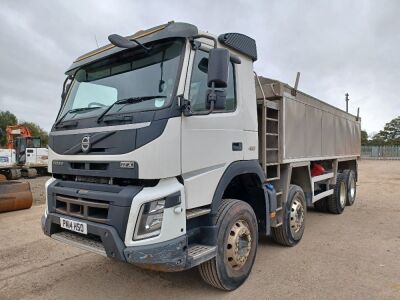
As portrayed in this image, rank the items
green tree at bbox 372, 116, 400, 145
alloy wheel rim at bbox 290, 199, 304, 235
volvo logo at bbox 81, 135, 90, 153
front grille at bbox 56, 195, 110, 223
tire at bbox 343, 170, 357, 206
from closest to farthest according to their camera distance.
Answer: front grille at bbox 56, 195, 110, 223, volvo logo at bbox 81, 135, 90, 153, alloy wheel rim at bbox 290, 199, 304, 235, tire at bbox 343, 170, 357, 206, green tree at bbox 372, 116, 400, 145

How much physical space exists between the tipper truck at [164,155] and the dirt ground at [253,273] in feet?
1.63

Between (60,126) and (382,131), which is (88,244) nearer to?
(60,126)

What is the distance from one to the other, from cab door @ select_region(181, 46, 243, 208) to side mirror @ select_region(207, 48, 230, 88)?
23 centimetres

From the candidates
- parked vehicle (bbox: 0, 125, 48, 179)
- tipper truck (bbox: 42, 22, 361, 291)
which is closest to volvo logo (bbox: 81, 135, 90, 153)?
tipper truck (bbox: 42, 22, 361, 291)

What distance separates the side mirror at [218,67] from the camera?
10.0ft

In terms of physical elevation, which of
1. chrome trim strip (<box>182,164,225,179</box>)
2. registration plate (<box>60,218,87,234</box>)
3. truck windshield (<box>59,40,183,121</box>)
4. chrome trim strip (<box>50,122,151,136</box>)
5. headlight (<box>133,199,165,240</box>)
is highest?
truck windshield (<box>59,40,183,121</box>)

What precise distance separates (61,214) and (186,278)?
1.69 metres

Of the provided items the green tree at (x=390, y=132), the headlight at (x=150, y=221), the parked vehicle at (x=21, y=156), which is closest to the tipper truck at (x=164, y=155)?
the headlight at (x=150, y=221)

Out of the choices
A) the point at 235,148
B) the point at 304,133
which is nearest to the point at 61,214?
the point at 235,148

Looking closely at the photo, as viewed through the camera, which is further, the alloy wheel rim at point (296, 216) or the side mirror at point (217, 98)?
the alloy wheel rim at point (296, 216)

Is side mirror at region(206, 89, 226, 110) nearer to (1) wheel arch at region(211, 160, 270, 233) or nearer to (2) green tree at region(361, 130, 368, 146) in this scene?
(1) wheel arch at region(211, 160, 270, 233)

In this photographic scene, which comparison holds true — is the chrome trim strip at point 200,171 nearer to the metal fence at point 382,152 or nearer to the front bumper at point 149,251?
the front bumper at point 149,251

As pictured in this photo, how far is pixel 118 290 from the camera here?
381 cm

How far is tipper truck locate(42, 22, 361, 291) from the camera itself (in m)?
2.91
